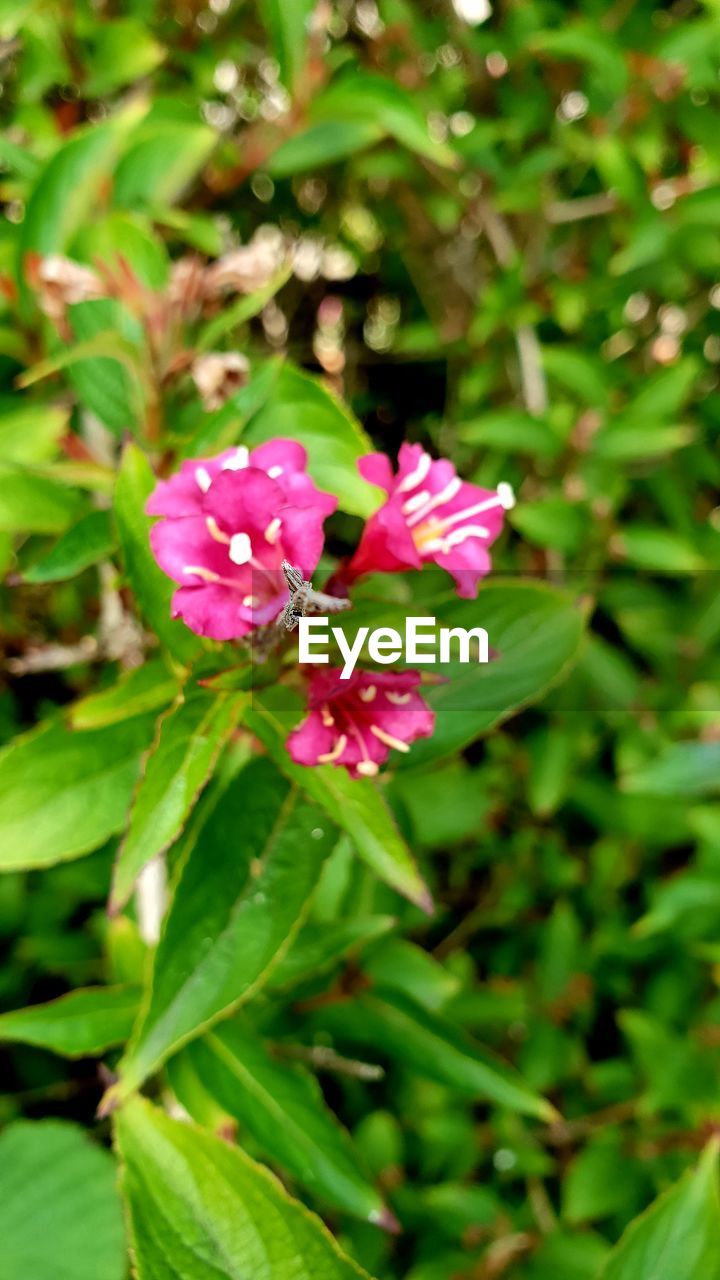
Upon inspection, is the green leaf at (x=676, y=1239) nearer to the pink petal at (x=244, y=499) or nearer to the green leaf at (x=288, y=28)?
the pink petal at (x=244, y=499)

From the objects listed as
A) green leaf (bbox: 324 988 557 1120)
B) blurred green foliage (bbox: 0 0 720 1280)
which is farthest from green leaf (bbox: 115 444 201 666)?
green leaf (bbox: 324 988 557 1120)

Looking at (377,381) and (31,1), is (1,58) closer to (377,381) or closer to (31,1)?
(31,1)

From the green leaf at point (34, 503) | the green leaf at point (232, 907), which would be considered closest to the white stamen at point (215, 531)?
the green leaf at point (232, 907)

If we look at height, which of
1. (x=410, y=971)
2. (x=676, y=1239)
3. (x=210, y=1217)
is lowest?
(x=410, y=971)

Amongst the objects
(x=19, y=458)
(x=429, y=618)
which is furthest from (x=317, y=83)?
(x=429, y=618)

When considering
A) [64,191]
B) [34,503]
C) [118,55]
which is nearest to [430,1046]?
[34,503]

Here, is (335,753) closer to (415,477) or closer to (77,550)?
(415,477)

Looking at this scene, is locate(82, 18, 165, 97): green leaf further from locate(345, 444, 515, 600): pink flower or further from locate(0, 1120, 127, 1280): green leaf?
locate(0, 1120, 127, 1280): green leaf
